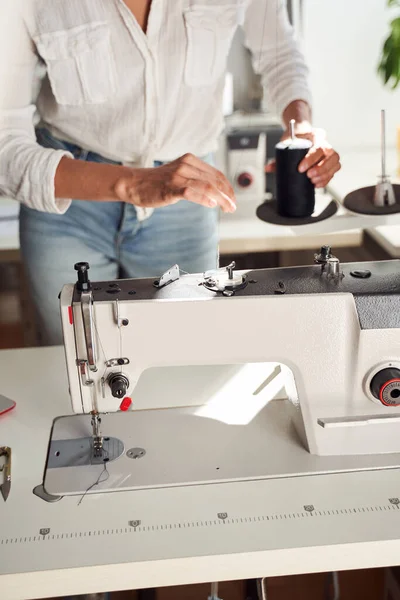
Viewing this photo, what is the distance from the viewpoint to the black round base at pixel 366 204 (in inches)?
49.6

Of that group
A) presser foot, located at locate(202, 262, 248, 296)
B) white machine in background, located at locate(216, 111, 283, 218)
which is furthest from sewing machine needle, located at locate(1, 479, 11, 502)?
white machine in background, located at locate(216, 111, 283, 218)

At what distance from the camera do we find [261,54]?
1.63m

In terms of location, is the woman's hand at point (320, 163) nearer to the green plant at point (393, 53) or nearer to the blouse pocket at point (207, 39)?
the blouse pocket at point (207, 39)

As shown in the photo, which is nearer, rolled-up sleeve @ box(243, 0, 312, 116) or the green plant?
rolled-up sleeve @ box(243, 0, 312, 116)

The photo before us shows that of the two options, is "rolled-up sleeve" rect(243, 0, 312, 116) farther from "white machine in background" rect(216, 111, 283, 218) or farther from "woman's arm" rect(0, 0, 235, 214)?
"white machine in background" rect(216, 111, 283, 218)

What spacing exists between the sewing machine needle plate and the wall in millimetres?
1854

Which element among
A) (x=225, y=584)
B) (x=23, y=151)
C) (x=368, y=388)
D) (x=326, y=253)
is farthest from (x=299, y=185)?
(x=225, y=584)

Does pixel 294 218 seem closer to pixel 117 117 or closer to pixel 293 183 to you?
pixel 293 183

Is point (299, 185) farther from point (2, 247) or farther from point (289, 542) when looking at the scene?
point (2, 247)

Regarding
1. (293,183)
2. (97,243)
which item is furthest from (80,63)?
(293,183)

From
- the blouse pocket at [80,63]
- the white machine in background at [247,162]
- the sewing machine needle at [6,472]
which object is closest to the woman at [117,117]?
the blouse pocket at [80,63]

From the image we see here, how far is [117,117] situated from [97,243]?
27 centimetres

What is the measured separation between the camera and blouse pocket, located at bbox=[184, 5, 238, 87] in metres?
1.51

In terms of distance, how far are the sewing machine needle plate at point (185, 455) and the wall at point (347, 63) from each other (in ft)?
6.08
